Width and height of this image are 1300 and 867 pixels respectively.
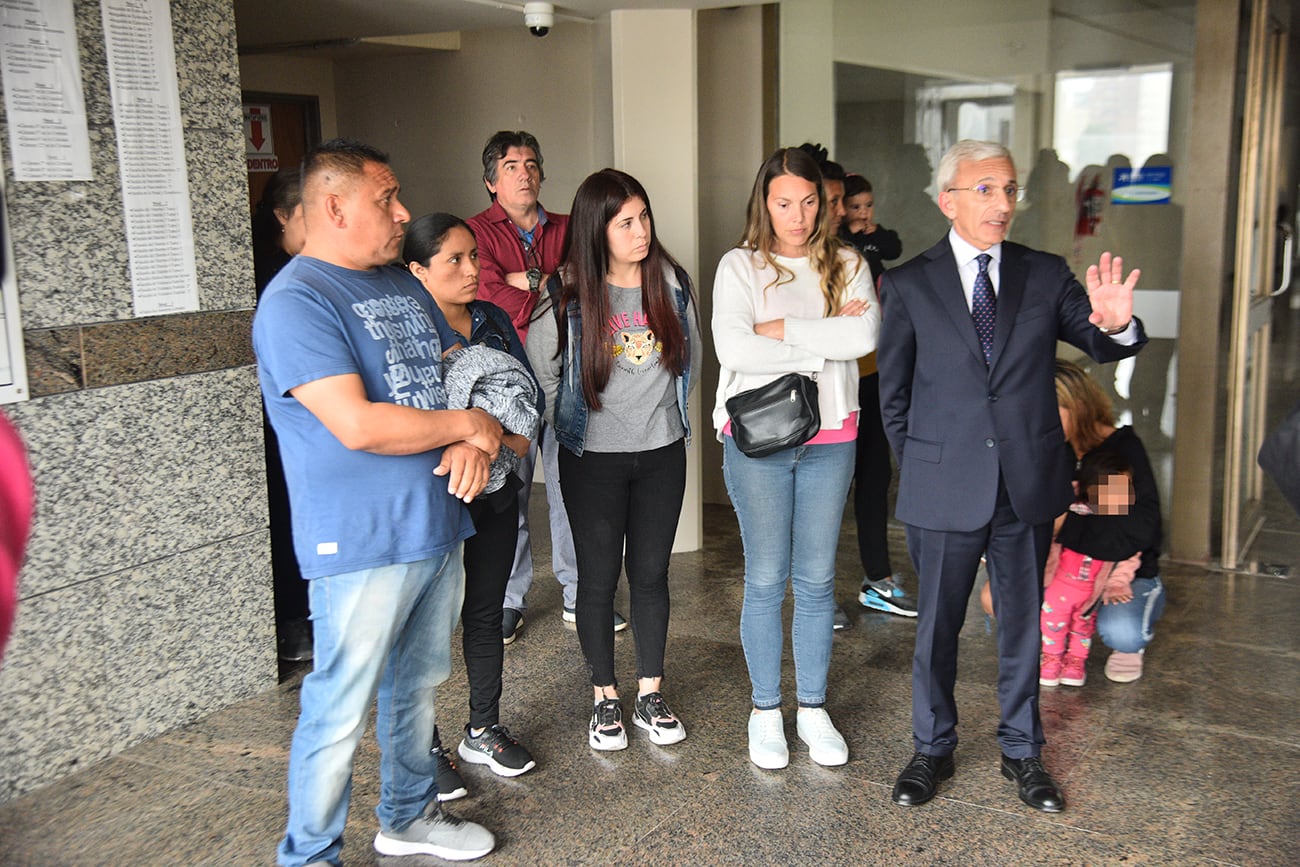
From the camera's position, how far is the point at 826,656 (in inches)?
142

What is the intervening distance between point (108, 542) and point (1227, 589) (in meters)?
4.52

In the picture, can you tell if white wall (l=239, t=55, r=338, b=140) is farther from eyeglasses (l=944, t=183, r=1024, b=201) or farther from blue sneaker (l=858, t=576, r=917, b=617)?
eyeglasses (l=944, t=183, r=1024, b=201)

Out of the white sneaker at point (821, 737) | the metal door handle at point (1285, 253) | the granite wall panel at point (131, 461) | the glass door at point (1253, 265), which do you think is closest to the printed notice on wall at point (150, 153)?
the granite wall panel at point (131, 461)

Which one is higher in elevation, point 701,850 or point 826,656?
point 826,656

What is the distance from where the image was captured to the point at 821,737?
353 cm

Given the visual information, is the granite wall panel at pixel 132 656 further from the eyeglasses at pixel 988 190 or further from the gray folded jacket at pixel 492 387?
the eyeglasses at pixel 988 190

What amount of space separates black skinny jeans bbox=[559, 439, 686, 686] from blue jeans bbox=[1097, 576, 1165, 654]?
1.66 metres

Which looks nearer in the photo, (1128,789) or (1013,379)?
(1013,379)

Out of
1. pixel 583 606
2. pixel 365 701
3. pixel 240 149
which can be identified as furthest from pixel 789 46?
pixel 365 701

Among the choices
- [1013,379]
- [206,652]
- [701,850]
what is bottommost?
[701,850]

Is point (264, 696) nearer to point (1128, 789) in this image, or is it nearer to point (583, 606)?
point (583, 606)

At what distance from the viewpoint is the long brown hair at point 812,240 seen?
3395mm

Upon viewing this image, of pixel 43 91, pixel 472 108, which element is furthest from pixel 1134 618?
pixel 472 108

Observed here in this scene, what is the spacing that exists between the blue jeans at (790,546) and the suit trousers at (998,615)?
0.29 meters
